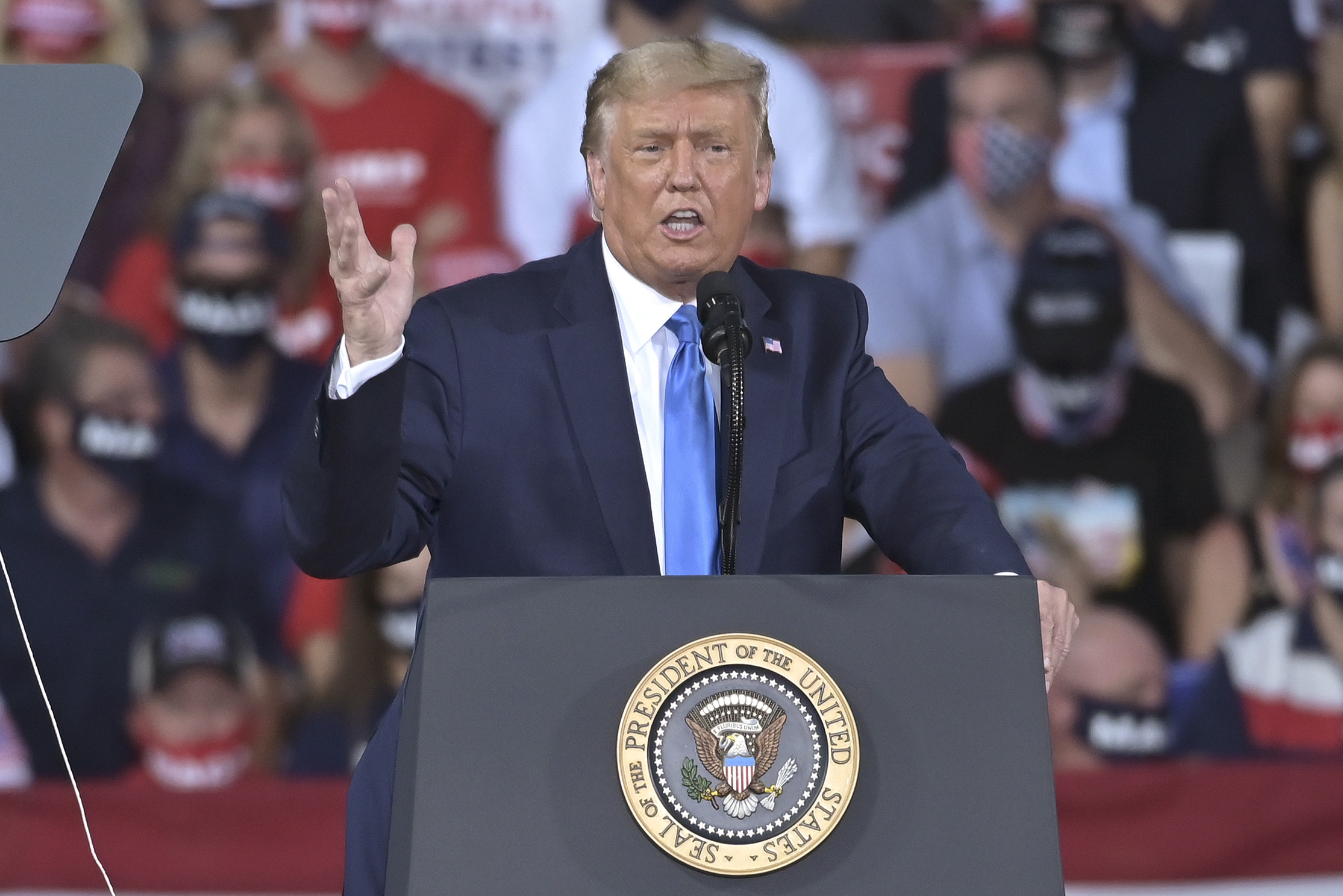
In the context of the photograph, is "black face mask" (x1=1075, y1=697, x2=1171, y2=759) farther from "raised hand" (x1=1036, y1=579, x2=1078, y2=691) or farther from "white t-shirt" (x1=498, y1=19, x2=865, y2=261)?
"raised hand" (x1=1036, y1=579, x2=1078, y2=691)

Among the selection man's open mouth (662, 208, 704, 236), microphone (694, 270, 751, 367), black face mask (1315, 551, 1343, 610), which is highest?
man's open mouth (662, 208, 704, 236)

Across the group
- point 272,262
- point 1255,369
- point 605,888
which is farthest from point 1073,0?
point 605,888

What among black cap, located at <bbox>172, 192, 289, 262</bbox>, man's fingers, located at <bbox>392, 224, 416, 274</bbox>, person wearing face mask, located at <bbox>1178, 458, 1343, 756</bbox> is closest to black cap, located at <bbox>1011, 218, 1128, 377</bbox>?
person wearing face mask, located at <bbox>1178, 458, 1343, 756</bbox>

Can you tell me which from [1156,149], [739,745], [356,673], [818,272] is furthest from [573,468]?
[1156,149]

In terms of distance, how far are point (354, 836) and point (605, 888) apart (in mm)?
501

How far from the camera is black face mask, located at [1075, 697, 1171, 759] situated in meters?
4.30

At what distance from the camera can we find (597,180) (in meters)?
1.91

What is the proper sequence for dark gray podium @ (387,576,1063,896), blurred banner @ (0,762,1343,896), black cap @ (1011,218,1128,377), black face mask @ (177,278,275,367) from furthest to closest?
black cap @ (1011,218,1128,377)
black face mask @ (177,278,275,367)
blurred banner @ (0,762,1343,896)
dark gray podium @ (387,576,1063,896)

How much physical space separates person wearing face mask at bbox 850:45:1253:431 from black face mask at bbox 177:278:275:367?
1.58 m

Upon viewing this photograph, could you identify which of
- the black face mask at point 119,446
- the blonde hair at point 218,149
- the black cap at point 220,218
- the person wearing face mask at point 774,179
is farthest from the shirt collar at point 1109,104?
the black face mask at point 119,446

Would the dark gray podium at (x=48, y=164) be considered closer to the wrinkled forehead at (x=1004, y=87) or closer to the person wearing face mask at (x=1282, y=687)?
the wrinkled forehead at (x=1004, y=87)

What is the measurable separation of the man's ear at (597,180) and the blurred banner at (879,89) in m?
2.65

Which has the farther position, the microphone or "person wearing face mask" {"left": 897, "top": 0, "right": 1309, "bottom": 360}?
"person wearing face mask" {"left": 897, "top": 0, "right": 1309, "bottom": 360}

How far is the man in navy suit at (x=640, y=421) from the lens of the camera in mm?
1695
